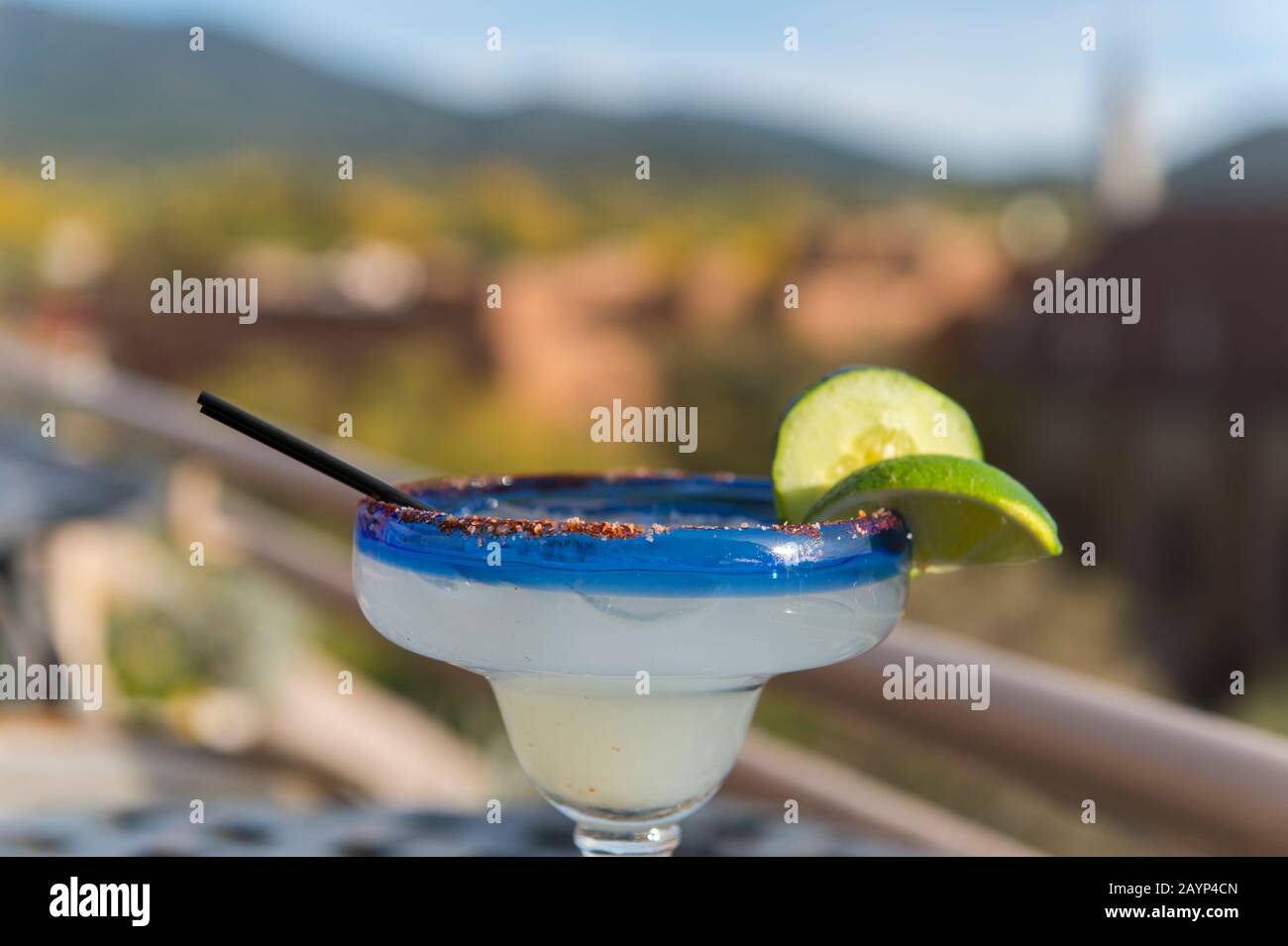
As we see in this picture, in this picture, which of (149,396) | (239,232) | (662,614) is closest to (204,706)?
(149,396)

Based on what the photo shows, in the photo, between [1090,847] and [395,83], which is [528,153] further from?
[1090,847]

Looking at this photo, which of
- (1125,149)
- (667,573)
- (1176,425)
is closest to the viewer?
(667,573)
